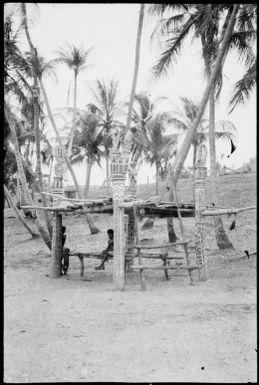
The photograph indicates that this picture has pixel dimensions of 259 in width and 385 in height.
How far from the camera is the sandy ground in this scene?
4.73m

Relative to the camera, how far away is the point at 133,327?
21.3 feet

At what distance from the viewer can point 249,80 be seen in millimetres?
12609

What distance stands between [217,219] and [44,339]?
28.5 feet

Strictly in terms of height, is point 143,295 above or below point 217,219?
below

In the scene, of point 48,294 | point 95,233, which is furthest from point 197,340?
point 95,233

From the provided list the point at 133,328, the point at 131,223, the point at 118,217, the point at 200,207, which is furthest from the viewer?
the point at 131,223

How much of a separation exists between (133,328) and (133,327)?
0.19 feet

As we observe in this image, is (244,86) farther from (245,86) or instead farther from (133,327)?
(133,327)

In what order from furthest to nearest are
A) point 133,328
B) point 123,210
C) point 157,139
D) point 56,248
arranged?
point 157,139, point 56,248, point 123,210, point 133,328

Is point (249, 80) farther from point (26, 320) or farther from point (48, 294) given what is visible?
point (26, 320)

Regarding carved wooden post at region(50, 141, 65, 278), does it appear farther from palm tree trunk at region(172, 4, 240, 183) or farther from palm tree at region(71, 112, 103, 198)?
palm tree at region(71, 112, 103, 198)

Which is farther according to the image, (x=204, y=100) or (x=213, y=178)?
(x=213, y=178)

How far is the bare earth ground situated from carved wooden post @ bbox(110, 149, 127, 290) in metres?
0.40

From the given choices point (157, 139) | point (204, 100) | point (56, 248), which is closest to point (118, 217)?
point (56, 248)
